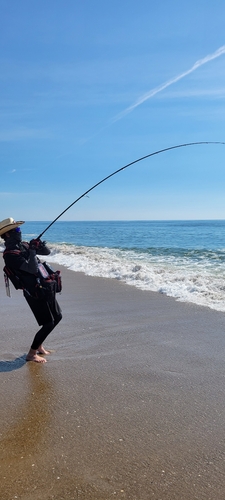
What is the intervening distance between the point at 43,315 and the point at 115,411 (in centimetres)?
159

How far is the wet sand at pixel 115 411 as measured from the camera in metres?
2.65

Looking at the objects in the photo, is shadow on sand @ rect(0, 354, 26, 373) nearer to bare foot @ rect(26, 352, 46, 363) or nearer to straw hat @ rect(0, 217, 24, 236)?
bare foot @ rect(26, 352, 46, 363)

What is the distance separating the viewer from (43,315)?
4.84 meters

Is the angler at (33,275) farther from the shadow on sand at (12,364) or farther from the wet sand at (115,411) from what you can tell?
the wet sand at (115,411)

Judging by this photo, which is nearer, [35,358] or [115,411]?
[115,411]

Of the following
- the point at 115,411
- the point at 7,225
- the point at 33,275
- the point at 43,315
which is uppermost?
the point at 7,225

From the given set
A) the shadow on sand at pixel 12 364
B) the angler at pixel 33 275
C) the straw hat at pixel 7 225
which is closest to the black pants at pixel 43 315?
the angler at pixel 33 275

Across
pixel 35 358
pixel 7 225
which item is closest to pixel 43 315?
pixel 35 358

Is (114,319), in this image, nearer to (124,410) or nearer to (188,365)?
(188,365)

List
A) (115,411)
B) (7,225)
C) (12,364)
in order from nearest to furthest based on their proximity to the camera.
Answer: (115,411) → (7,225) → (12,364)

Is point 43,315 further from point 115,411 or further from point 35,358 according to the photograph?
point 115,411

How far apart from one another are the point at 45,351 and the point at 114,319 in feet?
5.97

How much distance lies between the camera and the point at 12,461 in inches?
113

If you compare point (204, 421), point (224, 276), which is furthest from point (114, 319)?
point (224, 276)
